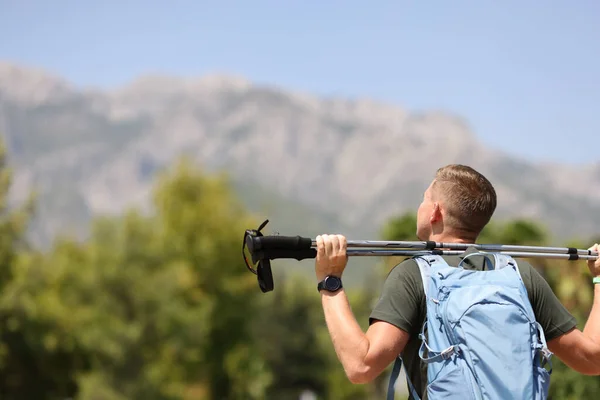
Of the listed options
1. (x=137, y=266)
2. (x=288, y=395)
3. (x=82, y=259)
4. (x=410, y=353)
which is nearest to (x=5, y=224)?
(x=137, y=266)

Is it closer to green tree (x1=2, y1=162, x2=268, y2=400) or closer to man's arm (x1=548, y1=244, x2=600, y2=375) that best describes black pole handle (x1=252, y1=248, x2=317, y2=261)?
man's arm (x1=548, y1=244, x2=600, y2=375)

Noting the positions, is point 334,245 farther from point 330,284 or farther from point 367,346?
point 367,346

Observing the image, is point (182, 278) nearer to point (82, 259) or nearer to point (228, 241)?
point (228, 241)

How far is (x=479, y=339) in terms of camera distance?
9.29ft

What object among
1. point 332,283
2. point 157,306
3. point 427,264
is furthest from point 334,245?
point 157,306

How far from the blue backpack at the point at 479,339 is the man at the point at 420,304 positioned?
0.08 metres

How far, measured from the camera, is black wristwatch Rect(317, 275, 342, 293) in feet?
9.89

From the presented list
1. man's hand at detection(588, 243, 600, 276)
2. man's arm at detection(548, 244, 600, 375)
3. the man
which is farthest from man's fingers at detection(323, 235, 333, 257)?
man's hand at detection(588, 243, 600, 276)

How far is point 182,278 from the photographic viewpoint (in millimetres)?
34500

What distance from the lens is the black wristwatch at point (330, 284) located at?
3014mm

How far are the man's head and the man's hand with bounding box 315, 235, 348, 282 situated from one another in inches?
14.8

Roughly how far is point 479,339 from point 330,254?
597 mm

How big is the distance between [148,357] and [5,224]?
34.1 feet

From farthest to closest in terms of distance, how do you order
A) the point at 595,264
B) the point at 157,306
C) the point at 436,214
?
1. the point at 157,306
2. the point at 595,264
3. the point at 436,214
